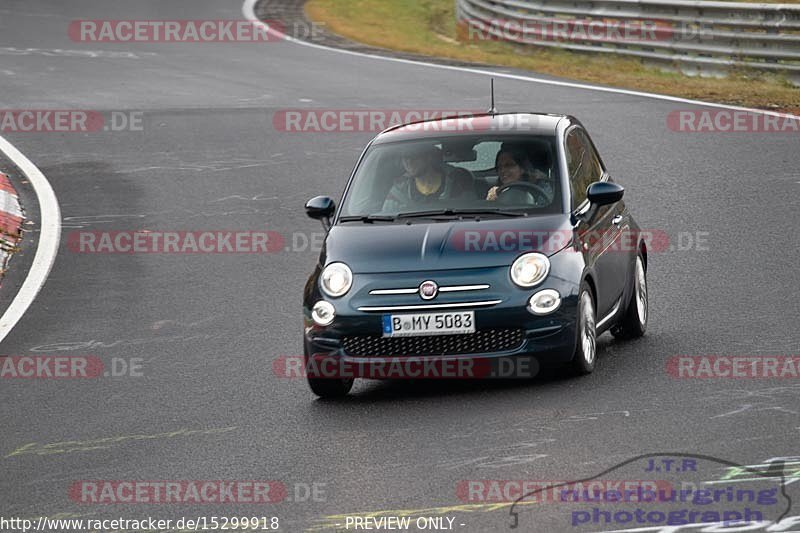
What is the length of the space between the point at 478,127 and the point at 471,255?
4.98ft

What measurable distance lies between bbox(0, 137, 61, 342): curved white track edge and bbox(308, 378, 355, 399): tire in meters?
3.20

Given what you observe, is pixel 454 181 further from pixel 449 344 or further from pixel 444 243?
pixel 449 344

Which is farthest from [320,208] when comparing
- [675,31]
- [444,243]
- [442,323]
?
[675,31]

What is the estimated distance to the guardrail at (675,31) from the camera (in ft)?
75.2

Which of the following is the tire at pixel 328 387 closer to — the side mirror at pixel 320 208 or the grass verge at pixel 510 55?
the side mirror at pixel 320 208

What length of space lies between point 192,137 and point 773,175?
752 cm

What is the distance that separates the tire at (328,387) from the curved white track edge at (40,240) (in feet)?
10.5

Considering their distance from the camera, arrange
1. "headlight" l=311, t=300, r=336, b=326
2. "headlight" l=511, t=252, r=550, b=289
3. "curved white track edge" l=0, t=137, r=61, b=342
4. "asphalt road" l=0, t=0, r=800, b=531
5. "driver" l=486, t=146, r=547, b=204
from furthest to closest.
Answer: "curved white track edge" l=0, t=137, r=61, b=342, "driver" l=486, t=146, r=547, b=204, "headlight" l=311, t=300, r=336, b=326, "headlight" l=511, t=252, r=550, b=289, "asphalt road" l=0, t=0, r=800, b=531

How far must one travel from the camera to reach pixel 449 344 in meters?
9.01

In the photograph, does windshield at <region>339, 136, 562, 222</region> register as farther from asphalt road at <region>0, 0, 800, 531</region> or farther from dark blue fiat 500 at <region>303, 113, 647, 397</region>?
asphalt road at <region>0, 0, 800, 531</region>

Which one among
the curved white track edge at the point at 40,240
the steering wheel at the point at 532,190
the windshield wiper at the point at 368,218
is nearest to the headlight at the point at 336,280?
the windshield wiper at the point at 368,218

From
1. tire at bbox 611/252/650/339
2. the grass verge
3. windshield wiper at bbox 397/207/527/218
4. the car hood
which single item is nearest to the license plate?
the car hood

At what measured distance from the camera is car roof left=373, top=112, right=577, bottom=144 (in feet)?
33.8

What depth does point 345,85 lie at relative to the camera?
77.3 feet
